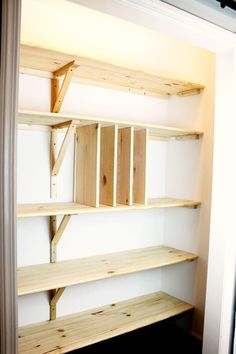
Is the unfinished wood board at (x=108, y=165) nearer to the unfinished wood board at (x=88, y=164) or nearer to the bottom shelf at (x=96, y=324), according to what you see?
the unfinished wood board at (x=88, y=164)

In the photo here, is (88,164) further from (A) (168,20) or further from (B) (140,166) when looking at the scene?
(A) (168,20)

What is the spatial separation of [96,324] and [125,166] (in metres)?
1.00

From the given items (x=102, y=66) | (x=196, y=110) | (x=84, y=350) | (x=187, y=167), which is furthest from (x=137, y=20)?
(x=84, y=350)

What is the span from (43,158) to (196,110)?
3.81 feet

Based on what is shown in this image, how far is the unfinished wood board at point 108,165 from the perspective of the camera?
68.7 inches

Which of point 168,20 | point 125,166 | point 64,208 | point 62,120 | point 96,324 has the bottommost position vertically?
point 96,324

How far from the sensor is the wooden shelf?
5.16 ft

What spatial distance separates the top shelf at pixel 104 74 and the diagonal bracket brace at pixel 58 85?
0.03 meters

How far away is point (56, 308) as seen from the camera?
6.29ft

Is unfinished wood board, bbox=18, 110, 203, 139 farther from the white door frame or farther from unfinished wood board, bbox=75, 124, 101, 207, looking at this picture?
the white door frame

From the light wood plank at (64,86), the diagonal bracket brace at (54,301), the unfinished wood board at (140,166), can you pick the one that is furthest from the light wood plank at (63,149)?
the diagonal bracket brace at (54,301)

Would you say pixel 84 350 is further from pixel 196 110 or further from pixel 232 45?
pixel 232 45

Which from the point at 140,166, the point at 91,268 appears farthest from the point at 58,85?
the point at 91,268

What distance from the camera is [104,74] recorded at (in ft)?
5.93
